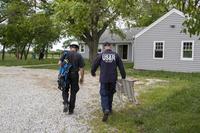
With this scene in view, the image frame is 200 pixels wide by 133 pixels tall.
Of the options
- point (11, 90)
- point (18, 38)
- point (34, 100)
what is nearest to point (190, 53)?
point (11, 90)

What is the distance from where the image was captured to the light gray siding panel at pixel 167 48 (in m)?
28.0

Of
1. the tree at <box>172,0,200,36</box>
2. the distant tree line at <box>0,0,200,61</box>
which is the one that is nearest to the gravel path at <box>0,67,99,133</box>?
the tree at <box>172,0,200,36</box>

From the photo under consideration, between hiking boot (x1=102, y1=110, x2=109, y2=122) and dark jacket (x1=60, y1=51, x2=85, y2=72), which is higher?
dark jacket (x1=60, y1=51, x2=85, y2=72)

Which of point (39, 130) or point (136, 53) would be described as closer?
point (39, 130)

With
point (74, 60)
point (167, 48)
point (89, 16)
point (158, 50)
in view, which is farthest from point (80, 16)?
point (74, 60)

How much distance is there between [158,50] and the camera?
29797mm

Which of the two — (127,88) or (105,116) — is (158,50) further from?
(105,116)

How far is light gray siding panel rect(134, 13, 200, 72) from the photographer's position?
28.0 meters

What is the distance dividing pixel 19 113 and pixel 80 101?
277 centimetres

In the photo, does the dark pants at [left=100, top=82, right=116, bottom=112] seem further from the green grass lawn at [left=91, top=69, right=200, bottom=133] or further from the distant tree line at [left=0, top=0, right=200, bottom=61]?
the distant tree line at [left=0, top=0, right=200, bottom=61]

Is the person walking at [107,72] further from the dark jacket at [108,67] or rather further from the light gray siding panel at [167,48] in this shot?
the light gray siding panel at [167,48]

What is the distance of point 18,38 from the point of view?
164 feet

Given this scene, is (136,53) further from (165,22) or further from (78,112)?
(78,112)

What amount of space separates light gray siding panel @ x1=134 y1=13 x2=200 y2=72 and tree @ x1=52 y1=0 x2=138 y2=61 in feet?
7.19
